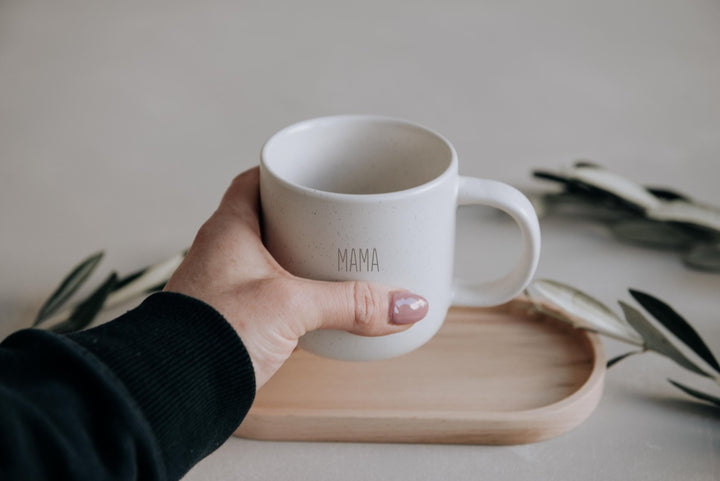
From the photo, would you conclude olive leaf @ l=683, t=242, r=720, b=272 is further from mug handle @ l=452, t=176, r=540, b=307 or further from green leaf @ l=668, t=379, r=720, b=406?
mug handle @ l=452, t=176, r=540, b=307

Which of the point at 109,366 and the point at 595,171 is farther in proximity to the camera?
the point at 595,171

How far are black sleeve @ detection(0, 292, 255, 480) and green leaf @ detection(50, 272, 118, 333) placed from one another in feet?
0.76

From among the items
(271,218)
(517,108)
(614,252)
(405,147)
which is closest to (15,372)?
(271,218)

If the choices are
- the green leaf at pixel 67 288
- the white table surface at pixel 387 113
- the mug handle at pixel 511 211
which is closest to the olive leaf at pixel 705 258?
the white table surface at pixel 387 113

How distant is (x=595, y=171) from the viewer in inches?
35.8

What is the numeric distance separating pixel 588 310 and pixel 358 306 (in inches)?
11.0

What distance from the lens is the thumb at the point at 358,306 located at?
1.73 ft

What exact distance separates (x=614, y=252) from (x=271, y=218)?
511 mm

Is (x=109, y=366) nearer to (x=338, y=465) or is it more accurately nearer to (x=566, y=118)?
(x=338, y=465)

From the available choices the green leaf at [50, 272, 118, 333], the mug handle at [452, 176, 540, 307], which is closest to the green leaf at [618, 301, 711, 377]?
the mug handle at [452, 176, 540, 307]

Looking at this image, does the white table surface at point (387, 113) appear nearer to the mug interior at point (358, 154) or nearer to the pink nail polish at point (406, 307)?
the pink nail polish at point (406, 307)

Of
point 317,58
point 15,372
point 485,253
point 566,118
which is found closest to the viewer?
point 15,372

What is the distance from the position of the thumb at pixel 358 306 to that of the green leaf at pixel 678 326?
0.24 meters

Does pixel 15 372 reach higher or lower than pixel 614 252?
higher
